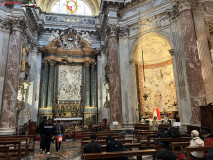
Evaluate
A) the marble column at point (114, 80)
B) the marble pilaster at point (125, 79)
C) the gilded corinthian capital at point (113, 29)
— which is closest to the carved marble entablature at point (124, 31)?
the marble pilaster at point (125, 79)

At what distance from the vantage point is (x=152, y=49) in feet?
43.5

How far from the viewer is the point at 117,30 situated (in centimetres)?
1217

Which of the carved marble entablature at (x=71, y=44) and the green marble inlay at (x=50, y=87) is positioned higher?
the carved marble entablature at (x=71, y=44)

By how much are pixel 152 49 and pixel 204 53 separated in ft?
14.9

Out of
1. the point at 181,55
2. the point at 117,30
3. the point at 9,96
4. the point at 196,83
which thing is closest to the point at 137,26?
the point at 117,30

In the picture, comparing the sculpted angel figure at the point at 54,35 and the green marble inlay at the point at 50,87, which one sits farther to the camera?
the sculpted angel figure at the point at 54,35

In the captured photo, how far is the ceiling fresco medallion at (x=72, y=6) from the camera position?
17391 mm

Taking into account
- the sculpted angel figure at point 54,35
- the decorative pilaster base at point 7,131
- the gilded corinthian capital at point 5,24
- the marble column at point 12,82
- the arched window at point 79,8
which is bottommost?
the decorative pilaster base at point 7,131

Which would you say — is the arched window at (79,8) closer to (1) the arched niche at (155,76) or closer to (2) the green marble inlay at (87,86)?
(2) the green marble inlay at (87,86)

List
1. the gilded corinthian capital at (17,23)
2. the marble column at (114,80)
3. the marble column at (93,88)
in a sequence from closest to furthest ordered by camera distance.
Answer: the gilded corinthian capital at (17,23), the marble column at (114,80), the marble column at (93,88)

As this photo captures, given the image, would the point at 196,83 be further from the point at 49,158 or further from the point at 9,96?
the point at 9,96

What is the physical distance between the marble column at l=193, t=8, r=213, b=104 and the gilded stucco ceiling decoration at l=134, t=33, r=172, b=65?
2.56m

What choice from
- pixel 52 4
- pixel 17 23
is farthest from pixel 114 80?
pixel 52 4

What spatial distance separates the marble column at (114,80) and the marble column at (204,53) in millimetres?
4879
